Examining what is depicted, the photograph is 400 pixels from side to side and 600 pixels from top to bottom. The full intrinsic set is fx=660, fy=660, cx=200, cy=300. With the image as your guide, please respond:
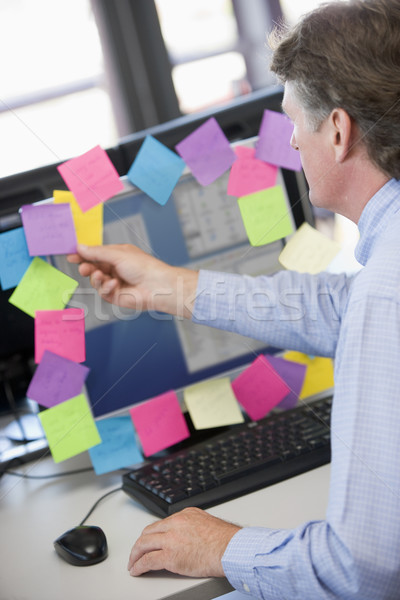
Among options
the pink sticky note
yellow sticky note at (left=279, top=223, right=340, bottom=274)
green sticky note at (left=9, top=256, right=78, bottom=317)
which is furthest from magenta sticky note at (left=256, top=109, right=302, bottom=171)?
green sticky note at (left=9, top=256, right=78, bottom=317)

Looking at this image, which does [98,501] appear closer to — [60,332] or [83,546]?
[83,546]

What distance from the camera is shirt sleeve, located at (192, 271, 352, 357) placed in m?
1.14

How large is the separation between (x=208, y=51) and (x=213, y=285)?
10.1ft

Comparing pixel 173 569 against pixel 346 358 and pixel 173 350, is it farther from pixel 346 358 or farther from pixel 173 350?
pixel 173 350

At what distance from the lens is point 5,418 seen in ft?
4.36

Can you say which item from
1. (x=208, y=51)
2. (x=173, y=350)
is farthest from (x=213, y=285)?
(x=208, y=51)

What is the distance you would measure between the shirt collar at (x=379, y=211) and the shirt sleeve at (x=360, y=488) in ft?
0.66

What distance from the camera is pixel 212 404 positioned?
1.21m

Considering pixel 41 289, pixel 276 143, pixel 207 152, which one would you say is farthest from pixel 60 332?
pixel 276 143

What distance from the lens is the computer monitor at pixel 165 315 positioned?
115 cm

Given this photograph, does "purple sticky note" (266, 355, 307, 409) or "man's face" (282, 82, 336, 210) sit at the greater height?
"man's face" (282, 82, 336, 210)

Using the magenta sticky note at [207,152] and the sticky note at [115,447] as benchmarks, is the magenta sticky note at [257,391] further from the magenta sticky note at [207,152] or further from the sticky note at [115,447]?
the magenta sticky note at [207,152]

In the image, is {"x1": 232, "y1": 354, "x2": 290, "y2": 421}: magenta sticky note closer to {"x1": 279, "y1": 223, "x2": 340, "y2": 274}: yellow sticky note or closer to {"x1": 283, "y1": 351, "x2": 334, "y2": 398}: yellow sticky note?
{"x1": 283, "y1": 351, "x2": 334, "y2": 398}: yellow sticky note

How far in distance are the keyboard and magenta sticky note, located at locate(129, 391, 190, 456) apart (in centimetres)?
8
